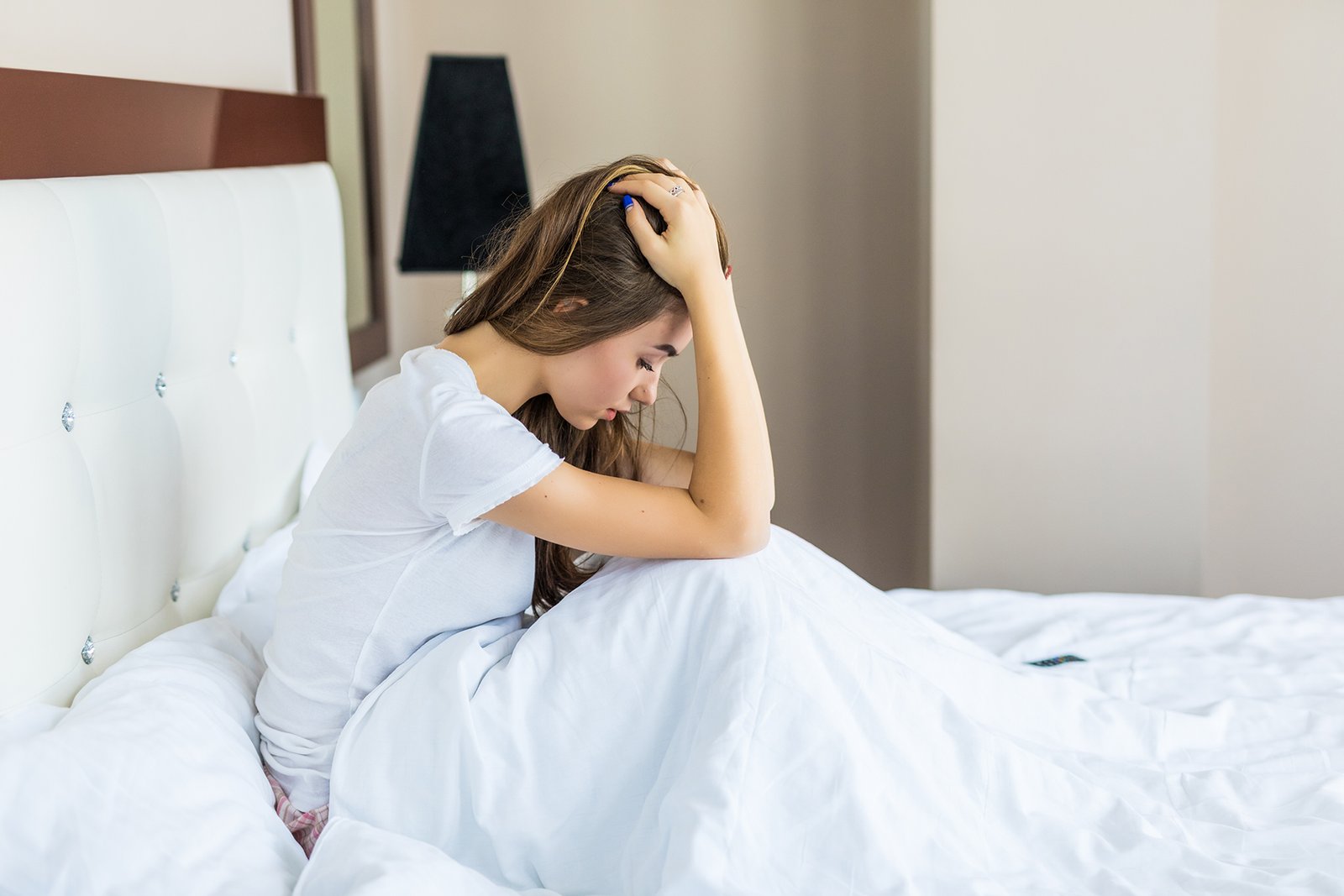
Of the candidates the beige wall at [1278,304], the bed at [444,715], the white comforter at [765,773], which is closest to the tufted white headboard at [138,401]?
the bed at [444,715]

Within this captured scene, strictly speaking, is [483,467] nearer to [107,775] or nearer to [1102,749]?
[107,775]

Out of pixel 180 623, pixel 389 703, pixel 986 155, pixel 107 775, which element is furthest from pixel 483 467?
pixel 986 155

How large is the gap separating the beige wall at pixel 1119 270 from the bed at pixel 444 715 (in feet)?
2.69

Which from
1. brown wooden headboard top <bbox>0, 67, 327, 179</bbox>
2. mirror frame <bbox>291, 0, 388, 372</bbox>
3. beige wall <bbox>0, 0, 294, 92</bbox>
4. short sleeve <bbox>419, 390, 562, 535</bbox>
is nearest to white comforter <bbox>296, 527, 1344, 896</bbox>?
short sleeve <bbox>419, 390, 562, 535</bbox>

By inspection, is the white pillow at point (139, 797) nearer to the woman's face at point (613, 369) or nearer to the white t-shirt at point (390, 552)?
the white t-shirt at point (390, 552)

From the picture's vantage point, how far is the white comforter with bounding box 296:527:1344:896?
2.97ft

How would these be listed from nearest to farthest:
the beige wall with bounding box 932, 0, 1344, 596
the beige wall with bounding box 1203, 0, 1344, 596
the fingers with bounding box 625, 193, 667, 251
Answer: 1. the fingers with bounding box 625, 193, 667, 251
2. the beige wall with bounding box 932, 0, 1344, 596
3. the beige wall with bounding box 1203, 0, 1344, 596

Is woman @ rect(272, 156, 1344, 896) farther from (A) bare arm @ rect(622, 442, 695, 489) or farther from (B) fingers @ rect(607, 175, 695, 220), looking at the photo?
(A) bare arm @ rect(622, 442, 695, 489)

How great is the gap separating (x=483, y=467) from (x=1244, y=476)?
2.00m

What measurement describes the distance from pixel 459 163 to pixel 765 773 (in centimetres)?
171

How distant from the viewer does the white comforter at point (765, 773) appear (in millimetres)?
907

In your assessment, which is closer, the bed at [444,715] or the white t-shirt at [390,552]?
the bed at [444,715]

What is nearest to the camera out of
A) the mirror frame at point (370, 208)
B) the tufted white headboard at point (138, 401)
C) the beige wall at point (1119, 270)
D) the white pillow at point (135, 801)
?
the white pillow at point (135, 801)

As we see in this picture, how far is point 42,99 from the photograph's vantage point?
1110mm
